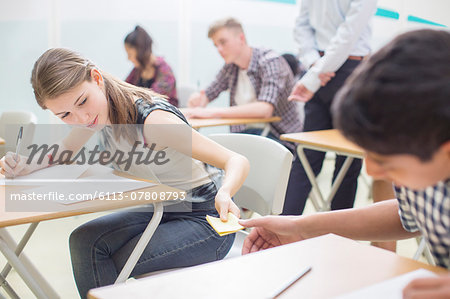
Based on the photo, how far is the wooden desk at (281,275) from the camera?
0.71 m

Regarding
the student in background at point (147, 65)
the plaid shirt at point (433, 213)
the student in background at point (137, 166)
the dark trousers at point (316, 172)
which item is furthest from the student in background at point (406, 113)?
the student in background at point (147, 65)

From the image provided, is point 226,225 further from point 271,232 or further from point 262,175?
point 262,175

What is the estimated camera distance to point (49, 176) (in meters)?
1.51

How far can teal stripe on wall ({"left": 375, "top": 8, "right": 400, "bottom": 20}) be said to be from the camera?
5.94 meters

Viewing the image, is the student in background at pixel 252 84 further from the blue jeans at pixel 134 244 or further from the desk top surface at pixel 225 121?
the blue jeans at pixel 134 244

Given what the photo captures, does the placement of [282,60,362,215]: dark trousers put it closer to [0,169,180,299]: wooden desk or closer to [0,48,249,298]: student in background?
[0,48,249,298]: student in background

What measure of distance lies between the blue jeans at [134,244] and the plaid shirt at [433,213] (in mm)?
705

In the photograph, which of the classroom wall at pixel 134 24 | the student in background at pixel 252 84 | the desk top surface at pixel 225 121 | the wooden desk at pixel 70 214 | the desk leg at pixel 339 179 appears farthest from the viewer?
the classroom wall at pixel 134 24

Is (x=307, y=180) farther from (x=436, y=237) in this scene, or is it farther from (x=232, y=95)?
(x=436, y=237)

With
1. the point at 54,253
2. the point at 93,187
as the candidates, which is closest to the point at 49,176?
the point at 93,187

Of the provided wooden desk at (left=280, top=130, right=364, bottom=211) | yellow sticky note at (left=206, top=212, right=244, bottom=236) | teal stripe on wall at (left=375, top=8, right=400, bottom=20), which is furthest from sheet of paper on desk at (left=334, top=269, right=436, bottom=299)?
teal stripe on wall at (left=375, top=8, right=400, bottom=20)

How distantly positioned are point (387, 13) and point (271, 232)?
5.60 m

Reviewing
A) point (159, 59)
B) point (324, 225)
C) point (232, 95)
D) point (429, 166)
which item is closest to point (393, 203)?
point (324, 225)

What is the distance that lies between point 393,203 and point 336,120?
38 centimetres
